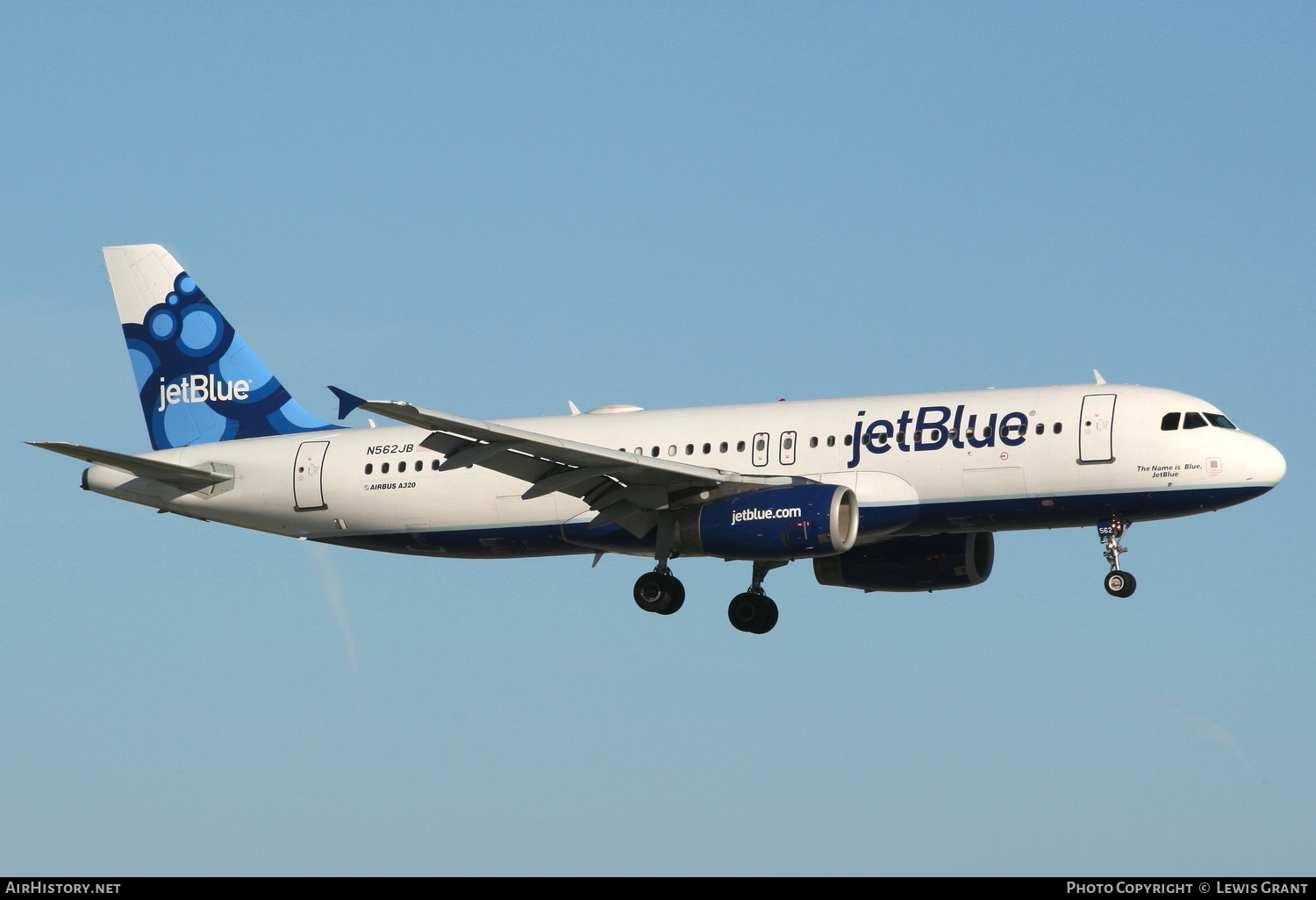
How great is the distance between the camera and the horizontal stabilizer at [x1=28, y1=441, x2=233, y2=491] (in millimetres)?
42156

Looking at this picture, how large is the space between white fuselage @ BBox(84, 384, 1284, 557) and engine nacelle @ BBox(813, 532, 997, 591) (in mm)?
3905

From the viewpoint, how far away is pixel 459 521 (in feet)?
145

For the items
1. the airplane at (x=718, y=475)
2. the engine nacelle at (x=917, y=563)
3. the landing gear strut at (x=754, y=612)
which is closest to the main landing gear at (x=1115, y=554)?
the airplane at (x=718, y=475)

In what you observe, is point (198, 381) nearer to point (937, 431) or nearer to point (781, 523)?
point (781, 523)

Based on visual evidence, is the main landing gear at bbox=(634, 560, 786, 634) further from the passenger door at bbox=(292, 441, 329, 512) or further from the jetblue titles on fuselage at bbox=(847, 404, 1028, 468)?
the passenger door at bbox=(292, 441, 329, 512)

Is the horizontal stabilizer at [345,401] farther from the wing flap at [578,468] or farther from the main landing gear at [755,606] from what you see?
the main landing gear at [755,606]

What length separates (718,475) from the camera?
4019 centimetres

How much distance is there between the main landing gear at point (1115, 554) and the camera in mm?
39938

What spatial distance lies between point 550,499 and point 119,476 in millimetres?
11121

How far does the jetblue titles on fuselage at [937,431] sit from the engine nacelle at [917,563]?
14.5 ft

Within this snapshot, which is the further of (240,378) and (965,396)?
(240,378)

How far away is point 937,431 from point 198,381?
65.6 ft
